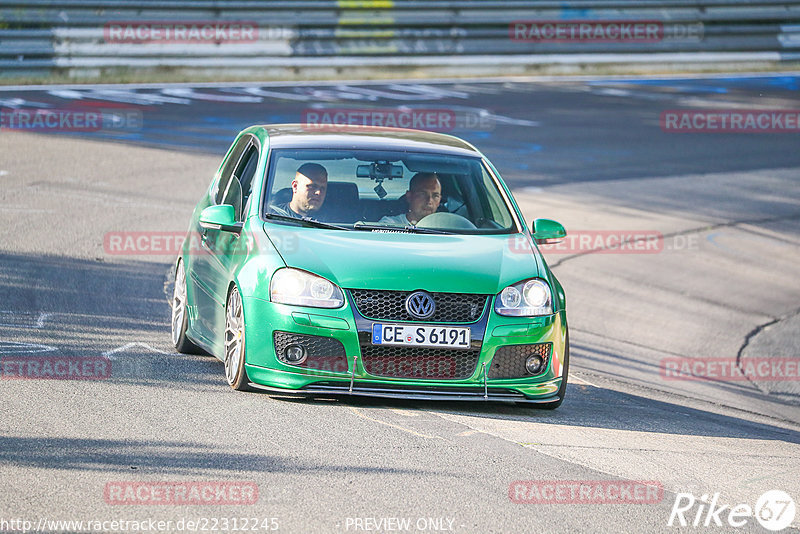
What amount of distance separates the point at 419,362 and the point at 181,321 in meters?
2.26

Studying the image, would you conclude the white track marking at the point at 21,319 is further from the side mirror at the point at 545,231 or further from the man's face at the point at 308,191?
the side mirror at the point at 545,231

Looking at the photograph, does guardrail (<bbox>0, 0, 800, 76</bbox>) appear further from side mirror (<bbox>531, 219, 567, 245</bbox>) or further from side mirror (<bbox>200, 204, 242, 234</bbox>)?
side mirror (<bbox>531, 219, 567, 245</bbox>)

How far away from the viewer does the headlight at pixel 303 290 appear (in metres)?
6.89

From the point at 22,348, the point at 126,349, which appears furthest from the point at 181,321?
the point at 22,348

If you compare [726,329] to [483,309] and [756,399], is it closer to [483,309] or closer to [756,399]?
[756,399]

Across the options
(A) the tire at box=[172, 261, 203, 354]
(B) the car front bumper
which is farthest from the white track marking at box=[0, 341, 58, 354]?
(B) the car front bumper

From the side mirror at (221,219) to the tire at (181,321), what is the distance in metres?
0.93

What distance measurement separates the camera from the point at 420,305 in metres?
6.91

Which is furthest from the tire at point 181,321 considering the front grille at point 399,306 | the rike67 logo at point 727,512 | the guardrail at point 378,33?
the guardrail at point 378,33

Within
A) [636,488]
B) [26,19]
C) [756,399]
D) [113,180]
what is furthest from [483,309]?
[26,19]

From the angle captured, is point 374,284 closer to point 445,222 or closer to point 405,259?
point 405,259

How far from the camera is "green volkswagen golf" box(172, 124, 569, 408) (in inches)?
272

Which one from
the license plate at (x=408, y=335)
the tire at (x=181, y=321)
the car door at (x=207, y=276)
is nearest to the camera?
the license plate at (x=408, y=335)

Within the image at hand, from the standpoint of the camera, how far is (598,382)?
912 centimetres
